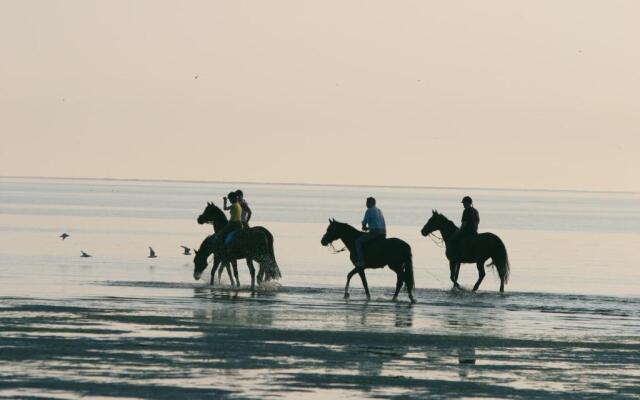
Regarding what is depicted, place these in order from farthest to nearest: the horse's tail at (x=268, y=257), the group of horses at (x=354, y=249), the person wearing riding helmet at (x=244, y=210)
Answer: the person wearing riding helmet at (x=244, y=210)
the horse's tail at (x=268, y=257)
the group of horses at (x=354, y=249)

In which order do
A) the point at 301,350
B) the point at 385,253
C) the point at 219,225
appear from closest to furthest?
the point at 301,350 → the point at 385,253 → the point at 219,225

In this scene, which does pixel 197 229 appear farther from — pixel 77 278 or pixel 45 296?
pixel 45 296

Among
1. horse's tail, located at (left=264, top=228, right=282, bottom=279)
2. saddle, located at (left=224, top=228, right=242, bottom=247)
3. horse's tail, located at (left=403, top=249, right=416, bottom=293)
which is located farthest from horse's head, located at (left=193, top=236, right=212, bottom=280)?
horse's tail, located at (left=403, top=249, right=416, bottom=293)

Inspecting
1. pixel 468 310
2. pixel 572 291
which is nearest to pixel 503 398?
pixel 468 310

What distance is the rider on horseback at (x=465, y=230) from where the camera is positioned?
3295 centimetres

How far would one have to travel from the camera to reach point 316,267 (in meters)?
46.2

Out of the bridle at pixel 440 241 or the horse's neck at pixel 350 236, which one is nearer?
the horse's neck at pixel 350 236

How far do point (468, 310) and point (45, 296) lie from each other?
840cm

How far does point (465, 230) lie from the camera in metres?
33.2

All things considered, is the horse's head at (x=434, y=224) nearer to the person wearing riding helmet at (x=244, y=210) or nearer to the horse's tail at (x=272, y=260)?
the horse's tail at (x=272, y=260)

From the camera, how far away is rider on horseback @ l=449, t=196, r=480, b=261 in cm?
3295

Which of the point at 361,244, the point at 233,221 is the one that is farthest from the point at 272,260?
the point at 361,244

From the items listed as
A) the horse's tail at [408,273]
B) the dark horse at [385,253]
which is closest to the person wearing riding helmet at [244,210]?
the dark horse at [385,253]

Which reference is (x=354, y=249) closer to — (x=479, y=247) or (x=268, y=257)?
(x=268, y=257)
